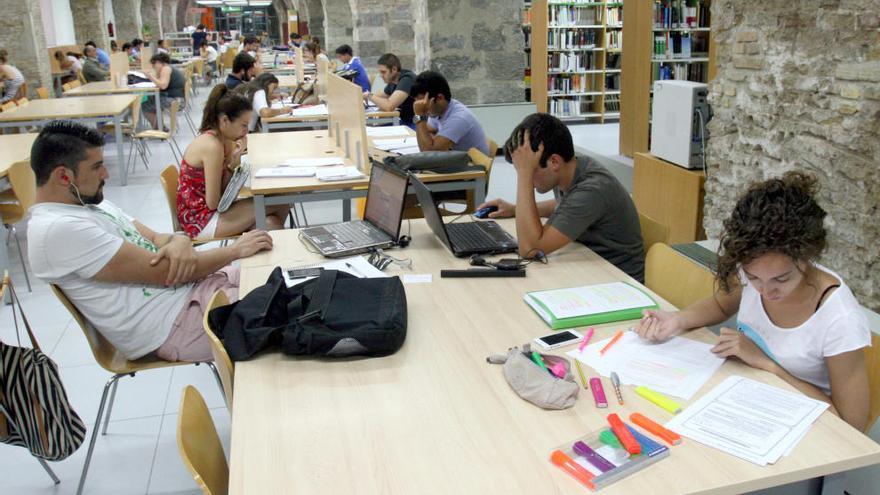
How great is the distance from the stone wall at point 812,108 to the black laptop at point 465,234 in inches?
58.4

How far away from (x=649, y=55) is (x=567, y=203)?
5.11 m

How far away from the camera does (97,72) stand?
11633 millimetres

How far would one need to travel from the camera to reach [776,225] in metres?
1.55

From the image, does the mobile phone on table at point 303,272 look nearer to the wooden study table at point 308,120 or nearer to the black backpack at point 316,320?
the black backpack at point 316,320

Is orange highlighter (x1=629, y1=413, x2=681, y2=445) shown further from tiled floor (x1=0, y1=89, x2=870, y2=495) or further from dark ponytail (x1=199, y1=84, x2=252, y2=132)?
dark ponytail (x1=199, y1=84, x2=252, y2=132)

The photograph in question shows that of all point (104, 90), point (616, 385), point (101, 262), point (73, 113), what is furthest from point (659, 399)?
point (104, 90)

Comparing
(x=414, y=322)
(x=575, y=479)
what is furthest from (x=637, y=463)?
(x=414, y=322)

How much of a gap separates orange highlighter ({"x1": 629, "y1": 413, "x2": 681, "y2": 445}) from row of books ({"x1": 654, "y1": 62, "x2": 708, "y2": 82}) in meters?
7.32

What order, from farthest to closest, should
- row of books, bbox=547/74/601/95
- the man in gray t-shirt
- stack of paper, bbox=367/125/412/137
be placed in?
1. row of books, bbox=547/74/601/95
2. stack of paper, bbox=367/125/412/137
3. the man in gray t-shirt

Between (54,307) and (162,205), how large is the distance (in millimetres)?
2296

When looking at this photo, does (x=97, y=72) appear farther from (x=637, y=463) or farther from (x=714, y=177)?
(x=637, y=463)

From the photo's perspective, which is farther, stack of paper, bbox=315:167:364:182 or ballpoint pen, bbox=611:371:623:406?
stack of paper, bbox=315:167:364:182

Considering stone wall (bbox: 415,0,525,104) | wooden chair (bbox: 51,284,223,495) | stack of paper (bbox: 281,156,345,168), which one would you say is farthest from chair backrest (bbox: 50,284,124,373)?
stone wall (bbox: 415,0,525,104)

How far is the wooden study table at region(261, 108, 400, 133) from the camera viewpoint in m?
6.11
